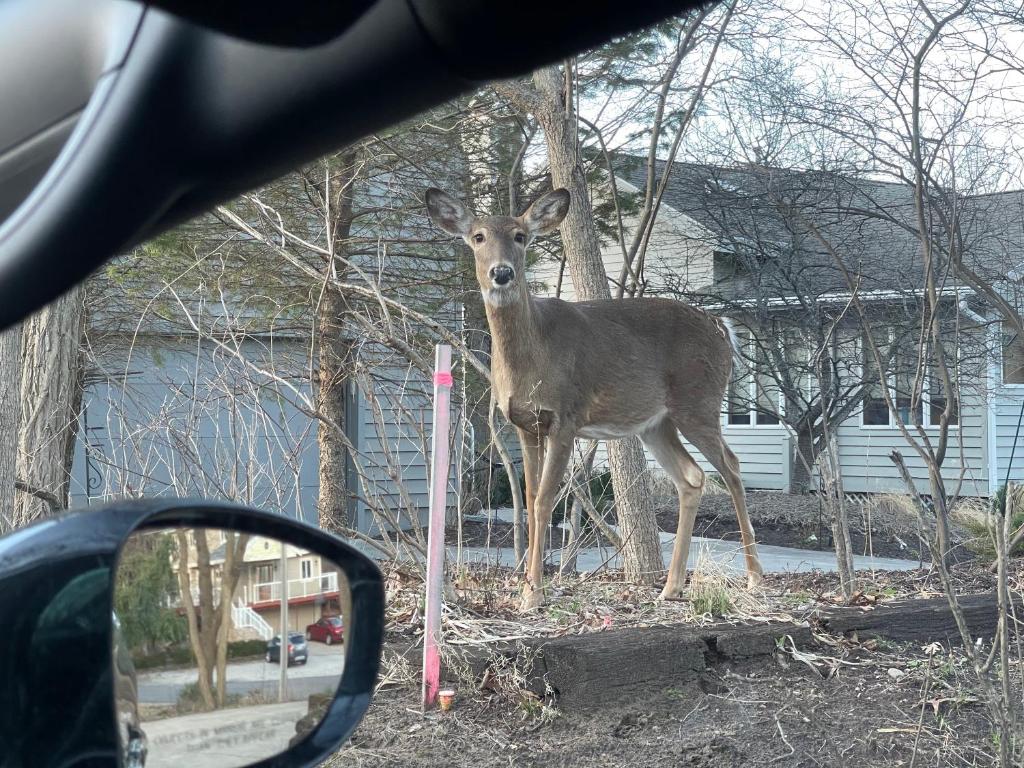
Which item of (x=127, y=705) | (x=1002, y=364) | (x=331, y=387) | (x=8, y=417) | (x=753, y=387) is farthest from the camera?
(x=753, y=387)

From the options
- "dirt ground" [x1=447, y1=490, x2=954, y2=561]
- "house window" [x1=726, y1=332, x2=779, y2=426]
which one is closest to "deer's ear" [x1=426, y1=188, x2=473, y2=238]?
"dirt ground" [x1=447, y1=490, x2=954, y2=561]

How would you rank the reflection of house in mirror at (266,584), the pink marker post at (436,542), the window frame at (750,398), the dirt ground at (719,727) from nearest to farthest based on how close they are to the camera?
the reflection of house in mirror at (266,584) → the dirt ground at (719,727) → the pink marker post at (436,542) → the window frame at (750,398)

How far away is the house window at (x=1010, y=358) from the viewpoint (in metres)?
13.9

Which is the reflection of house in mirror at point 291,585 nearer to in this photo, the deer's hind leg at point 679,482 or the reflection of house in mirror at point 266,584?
the reflection of house in mirror at point 266,584

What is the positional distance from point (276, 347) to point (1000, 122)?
841cm

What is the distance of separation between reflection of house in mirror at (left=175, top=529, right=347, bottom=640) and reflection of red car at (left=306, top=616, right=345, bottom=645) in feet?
0.05

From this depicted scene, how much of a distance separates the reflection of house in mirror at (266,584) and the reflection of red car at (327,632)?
0.01 metres

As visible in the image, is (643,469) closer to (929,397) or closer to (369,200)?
(369,200)

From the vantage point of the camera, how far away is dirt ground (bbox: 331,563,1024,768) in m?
4.87

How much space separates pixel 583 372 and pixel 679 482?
1.32 meters

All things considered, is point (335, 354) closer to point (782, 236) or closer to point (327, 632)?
point (782, 236)

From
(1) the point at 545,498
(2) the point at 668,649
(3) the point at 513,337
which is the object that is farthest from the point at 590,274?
(2) the point at 668,649

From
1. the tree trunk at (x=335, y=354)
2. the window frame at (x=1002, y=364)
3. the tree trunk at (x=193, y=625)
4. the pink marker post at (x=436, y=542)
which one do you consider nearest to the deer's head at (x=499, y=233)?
the pink marker post at (x=436, y=542)

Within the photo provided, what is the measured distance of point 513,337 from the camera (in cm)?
671
